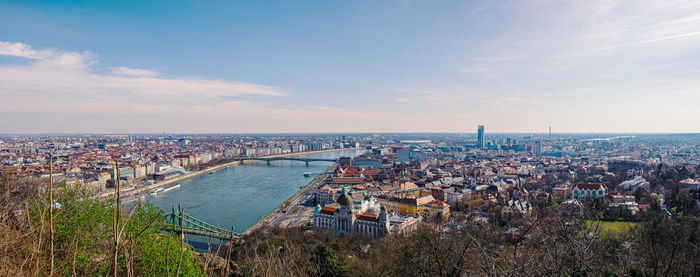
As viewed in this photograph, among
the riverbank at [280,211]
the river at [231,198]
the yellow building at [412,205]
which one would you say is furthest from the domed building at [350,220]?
the river at [231,198]

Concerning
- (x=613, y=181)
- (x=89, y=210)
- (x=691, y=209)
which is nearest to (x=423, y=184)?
(x=613, y=181)

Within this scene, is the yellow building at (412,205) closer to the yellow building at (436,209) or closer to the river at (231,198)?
the yellow building at (436,209)

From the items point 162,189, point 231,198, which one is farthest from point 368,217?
point 162,189

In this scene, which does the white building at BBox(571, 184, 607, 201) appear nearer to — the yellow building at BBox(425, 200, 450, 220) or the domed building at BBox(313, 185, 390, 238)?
the yellow building at BBox(425, 200, 450, 220)

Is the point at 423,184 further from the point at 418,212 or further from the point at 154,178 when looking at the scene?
the point at 154,178

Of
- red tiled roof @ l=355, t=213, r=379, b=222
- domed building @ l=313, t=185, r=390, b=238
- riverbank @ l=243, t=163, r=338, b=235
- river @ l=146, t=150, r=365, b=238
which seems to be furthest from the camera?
river @ l=146, t=150, r=365, b=238

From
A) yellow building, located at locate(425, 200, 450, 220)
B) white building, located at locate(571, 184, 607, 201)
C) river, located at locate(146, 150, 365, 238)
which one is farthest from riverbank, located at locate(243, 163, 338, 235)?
white building, located at locate(571, 184, 607, 201)

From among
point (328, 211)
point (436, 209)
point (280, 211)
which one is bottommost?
point (280, 211)

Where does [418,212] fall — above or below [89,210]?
below

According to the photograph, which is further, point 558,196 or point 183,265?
point 558,196

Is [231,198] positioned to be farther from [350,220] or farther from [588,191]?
[588,191]

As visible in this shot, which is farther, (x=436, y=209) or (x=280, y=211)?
(x=280, y=211)
